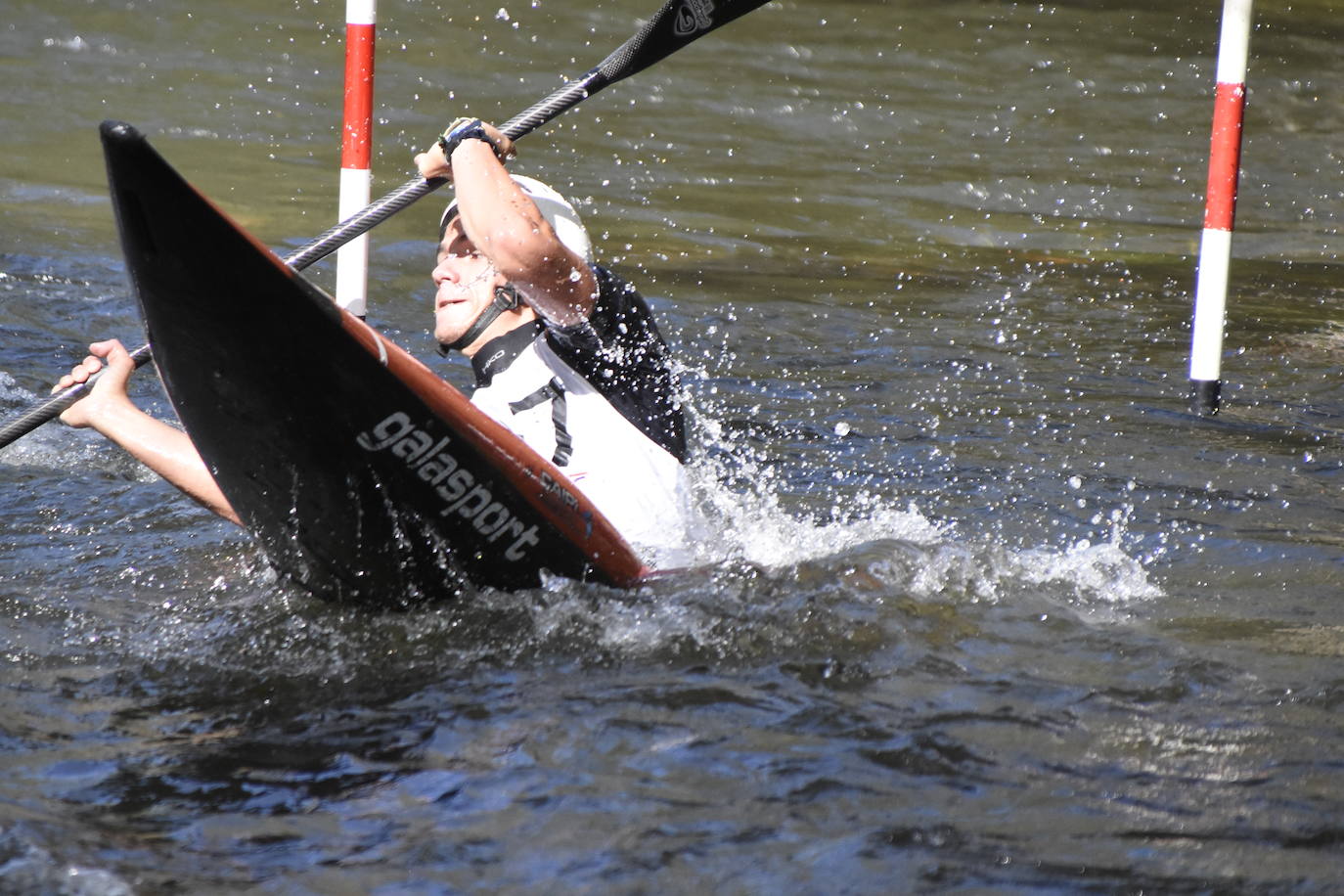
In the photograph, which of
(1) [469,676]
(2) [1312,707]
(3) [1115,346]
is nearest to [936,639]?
(2) [1312,707]

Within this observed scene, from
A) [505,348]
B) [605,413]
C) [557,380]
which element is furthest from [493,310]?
[605,413]

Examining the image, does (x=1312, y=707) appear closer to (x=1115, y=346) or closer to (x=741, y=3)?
(x=741, y=3)

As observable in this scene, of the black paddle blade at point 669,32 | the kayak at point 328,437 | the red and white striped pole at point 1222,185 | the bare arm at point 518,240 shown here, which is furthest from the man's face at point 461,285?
the red and white striped pole at point 1222,185

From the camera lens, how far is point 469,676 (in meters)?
2.92

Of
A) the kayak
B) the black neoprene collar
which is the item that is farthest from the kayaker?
the kayak

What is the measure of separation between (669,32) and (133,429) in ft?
5.64

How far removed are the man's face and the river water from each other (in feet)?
1.89

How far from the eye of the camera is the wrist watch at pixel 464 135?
325 centimetres

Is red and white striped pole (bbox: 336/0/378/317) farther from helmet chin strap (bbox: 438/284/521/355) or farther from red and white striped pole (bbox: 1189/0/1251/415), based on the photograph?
red and white striped pole (bbox: 1189/0/1251/415)

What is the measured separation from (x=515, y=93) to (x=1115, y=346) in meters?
5.07

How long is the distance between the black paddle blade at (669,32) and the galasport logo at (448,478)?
56.1 inches

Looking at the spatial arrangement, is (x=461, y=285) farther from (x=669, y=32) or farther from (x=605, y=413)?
(x=669, y=32)

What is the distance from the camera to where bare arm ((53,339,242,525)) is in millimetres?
3176

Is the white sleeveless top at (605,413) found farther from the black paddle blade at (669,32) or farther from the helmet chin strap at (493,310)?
the black paddle blade at (669,32)
